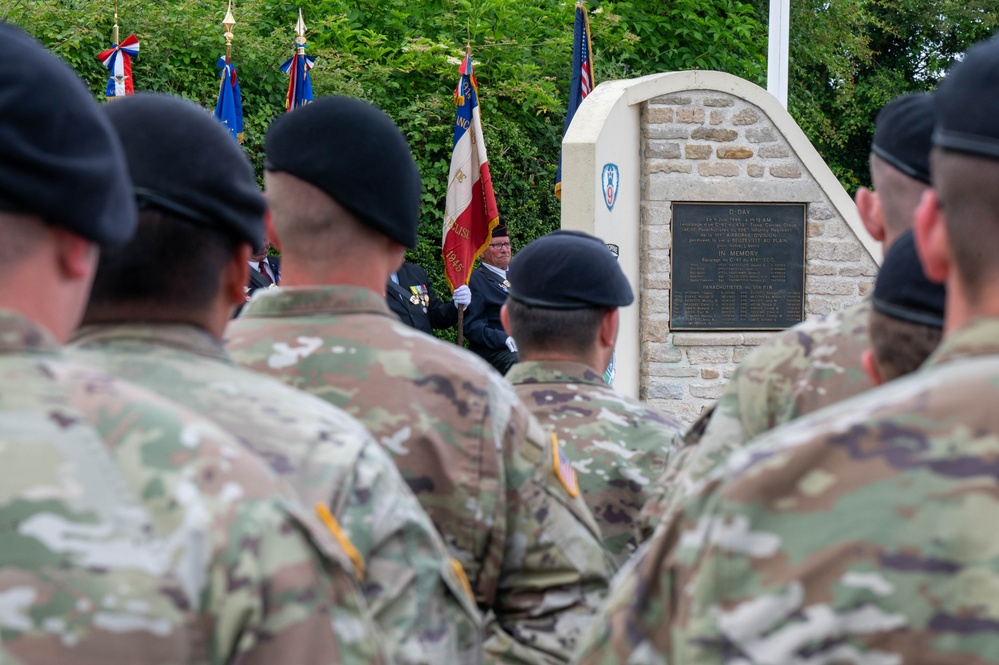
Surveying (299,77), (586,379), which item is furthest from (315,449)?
(299,77)

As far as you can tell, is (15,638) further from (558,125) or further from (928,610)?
(558,125)

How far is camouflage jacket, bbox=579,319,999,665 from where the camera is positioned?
104cm

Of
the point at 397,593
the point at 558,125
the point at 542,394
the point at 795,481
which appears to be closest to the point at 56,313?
the point at 397,593

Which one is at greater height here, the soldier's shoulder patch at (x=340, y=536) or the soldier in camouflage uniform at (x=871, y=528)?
the soldier in camouflage uniform at (x=871, y=528)

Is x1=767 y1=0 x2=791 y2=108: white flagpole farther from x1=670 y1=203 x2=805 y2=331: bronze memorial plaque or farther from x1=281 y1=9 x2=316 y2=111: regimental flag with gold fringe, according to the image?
x1=281 y1=9 x2=316 y2=111: regimental flag with gold fringe

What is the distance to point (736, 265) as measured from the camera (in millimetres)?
8133

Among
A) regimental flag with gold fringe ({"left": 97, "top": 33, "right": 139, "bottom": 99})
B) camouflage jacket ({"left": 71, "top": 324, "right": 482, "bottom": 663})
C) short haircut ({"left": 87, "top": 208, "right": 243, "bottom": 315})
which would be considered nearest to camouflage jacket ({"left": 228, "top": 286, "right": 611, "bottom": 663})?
camouflage jacket ({"left": 71, "top": 324, "right": 482, "bottom": 663})

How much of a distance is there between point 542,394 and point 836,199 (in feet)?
19.5

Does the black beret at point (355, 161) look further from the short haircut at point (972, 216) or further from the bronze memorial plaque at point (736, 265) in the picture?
the bronze memorial plaque at point (736, 265)

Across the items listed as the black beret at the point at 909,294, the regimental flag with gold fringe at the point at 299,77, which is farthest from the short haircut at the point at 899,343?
the regimental flag with gold fringe at the point at 299,77

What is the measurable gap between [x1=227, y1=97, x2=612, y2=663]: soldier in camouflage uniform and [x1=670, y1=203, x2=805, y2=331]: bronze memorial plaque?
603 centimetres

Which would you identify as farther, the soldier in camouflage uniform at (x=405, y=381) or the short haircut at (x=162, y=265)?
the soldier in camouflage uniform at (x=405, y=381)

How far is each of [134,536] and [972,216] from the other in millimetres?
858

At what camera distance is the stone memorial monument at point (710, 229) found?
26.3 feet
